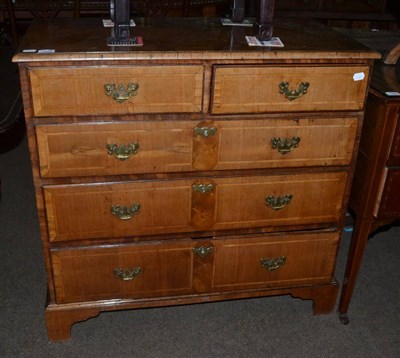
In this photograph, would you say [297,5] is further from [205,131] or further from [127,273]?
[127,273]

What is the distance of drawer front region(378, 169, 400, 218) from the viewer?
1.79 metres

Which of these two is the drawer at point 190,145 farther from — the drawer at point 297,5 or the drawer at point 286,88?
the drawer at point 297,5

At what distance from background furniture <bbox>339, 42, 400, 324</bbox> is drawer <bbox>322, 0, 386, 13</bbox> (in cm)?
154

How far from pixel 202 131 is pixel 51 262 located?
0.69m

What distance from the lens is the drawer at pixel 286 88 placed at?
158 centimetres

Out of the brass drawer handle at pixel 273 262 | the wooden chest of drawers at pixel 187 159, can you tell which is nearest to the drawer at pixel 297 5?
the wooden chest of drawers at pixel 187 159

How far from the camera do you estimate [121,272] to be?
1861mm

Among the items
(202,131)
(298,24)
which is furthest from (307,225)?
(298,24)

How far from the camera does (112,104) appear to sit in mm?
1551

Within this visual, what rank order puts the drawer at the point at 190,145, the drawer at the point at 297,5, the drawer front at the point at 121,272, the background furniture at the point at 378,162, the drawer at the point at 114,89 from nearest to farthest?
the drawer at the point at 114,89 < the drawer at the point at 190,145 < the background furniture at the point at 378,162 < the drawer front at the point at 121,272 < the drawer at the point at 297,5

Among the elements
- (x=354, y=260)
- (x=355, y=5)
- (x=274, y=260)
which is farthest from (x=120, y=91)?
(x=355, y=5)

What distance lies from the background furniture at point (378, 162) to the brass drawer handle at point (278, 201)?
277 millimetres

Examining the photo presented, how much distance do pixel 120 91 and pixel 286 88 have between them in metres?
0.51

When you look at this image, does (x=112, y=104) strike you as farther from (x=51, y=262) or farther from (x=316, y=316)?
(x=316, y=316)
